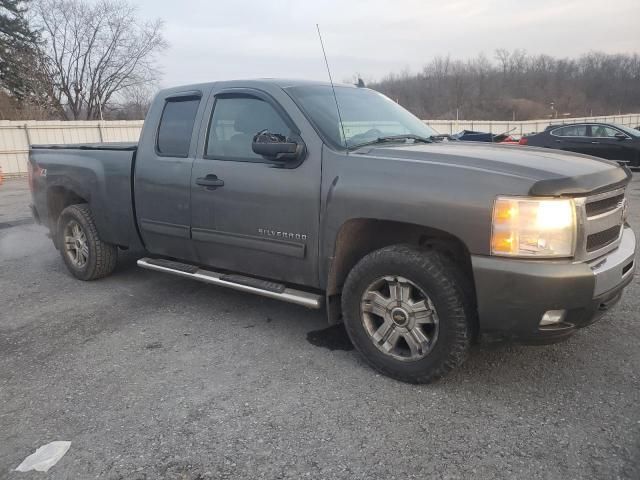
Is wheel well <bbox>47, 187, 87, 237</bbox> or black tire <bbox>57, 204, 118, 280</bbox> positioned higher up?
wheel well <bbox>47, 187, 87, 237</bbox>

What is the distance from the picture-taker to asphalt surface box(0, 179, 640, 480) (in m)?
2.43

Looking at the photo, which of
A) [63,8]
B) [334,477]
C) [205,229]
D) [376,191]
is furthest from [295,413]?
[63,8]

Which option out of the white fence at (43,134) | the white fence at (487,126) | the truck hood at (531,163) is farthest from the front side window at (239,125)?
the white fence at (487,126)

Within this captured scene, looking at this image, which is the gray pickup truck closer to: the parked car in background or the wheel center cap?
the wheel center cap

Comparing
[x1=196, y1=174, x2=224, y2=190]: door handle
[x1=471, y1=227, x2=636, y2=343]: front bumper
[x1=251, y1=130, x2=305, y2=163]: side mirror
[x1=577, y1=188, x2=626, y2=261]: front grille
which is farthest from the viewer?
[x1=196, y1=174, x2=224, y2=190]: door handle

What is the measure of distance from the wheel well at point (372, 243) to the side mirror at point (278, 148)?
589mm

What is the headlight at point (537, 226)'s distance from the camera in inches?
104

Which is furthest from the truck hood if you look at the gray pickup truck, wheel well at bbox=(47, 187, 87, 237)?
wheel well at bbox=(47, 187, 87, 237)

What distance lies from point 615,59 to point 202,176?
110 metres

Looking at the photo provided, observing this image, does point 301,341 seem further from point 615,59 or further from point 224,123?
point 615,59

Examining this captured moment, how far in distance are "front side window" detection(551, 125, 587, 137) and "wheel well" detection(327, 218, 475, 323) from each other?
44.0 ft

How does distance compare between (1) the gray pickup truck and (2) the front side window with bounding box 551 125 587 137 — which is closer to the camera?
(1) the gray pickup truck

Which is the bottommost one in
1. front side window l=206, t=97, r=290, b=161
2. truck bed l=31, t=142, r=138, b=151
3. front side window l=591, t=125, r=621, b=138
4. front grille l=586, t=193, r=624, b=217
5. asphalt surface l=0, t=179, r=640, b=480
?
asphalt surface l=0, t=179, r=640, b=480

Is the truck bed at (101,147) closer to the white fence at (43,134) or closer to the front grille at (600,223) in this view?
the front grille at (600,223)
